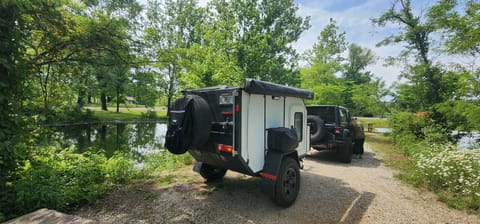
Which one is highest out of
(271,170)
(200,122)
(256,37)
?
(256,37)

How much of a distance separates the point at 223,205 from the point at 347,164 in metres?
5.09

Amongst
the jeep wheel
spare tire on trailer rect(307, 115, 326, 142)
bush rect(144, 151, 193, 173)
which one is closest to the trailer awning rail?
spare tire on trailer rect(307, 115, 326, 142)

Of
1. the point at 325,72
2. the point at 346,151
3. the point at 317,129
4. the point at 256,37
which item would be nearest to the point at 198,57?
the point at 256,37

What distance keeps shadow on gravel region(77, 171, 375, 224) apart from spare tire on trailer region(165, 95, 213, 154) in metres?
1.15

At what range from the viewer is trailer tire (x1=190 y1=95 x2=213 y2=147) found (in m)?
3.21

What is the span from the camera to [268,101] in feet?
12.1

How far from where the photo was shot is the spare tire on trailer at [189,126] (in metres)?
3.19

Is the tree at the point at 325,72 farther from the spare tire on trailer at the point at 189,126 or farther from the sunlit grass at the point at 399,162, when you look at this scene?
the spare tire on trailer at the point at 189,126

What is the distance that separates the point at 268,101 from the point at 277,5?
17613 millimetres

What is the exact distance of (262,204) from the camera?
382 centimetres

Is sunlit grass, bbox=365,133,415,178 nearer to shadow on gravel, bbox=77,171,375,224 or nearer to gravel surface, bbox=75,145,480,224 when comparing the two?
gravel surface, bbox=75,145,480,224

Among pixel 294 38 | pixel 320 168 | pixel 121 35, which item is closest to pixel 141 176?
pixel 121 35

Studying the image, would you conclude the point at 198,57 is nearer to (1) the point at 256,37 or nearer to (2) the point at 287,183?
(1) the point at 256,37

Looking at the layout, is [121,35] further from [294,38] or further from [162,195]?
[294,38]
